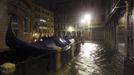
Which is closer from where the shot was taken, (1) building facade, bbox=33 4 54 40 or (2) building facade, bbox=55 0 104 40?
(1) building facade, bbox=33 4 54 40

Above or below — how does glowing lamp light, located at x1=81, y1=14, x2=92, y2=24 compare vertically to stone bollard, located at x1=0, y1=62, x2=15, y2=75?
above

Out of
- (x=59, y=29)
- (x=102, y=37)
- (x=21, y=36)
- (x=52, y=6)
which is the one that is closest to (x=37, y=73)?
(x=21, y=36)

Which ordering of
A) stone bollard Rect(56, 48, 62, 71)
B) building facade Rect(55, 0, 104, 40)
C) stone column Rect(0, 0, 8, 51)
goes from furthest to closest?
1. building facade Rect(55, 0, 104, 40)
2. stone column Rect(0, 0, 8, 51)
3. stone bollard Rect(56, 48, 62, 71)

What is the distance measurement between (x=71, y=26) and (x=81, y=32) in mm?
3877

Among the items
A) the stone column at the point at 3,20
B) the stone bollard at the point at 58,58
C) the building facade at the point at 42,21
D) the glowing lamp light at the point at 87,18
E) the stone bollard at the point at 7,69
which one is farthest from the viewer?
the glowing lamp light at the point at 87,18

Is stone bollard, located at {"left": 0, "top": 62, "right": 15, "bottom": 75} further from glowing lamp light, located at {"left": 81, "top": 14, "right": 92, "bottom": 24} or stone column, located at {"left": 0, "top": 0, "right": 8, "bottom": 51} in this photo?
glowing lamp light, located at {"left": 81, "top": 14, "right": 92, "bottom": 24}

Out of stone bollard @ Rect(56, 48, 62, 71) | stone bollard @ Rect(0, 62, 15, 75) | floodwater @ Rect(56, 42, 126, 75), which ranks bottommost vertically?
floodwater @ Rect(56, 42, 126, 75)

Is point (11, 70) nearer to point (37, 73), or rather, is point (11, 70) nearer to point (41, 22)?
point (37, 73)

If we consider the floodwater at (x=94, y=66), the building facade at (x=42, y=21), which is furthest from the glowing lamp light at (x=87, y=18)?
the floodwater at (x=94, y=66)

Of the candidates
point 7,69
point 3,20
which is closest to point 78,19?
point 3,20

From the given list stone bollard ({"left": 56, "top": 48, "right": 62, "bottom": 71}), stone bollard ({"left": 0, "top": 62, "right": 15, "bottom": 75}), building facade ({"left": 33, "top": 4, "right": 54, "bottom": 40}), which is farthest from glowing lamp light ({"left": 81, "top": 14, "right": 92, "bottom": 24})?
stone bollard ({"left": 0, "top": 62, "right": 15, "bottom": 75})

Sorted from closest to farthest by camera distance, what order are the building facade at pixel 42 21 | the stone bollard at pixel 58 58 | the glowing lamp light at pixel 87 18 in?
the stone bollard at pixel 58 58 → the building facade at pixel 42 21 → the glowing lamp light at pixel 87 18

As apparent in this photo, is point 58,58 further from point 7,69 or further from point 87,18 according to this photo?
point 87,18

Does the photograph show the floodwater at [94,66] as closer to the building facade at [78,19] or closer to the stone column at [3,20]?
the stone column at [3,20]
